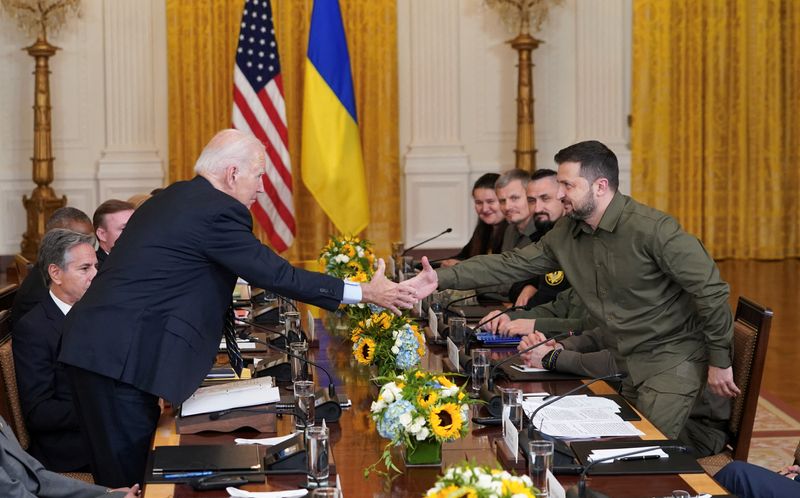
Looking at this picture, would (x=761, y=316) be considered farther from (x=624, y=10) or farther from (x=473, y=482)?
(x=624, y=10)

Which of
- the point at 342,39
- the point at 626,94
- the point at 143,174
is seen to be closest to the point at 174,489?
the point at 342,39

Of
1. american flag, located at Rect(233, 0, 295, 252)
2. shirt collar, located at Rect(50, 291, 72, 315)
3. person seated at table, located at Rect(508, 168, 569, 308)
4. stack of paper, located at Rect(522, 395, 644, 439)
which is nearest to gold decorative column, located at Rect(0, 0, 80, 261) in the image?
american flag, located at Rect(233, 0, 295, 252)

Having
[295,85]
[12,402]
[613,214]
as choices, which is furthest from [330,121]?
[12,402]

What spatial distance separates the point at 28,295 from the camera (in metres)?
4.39

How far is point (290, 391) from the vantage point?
377cm

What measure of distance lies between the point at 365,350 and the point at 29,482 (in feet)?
4.32

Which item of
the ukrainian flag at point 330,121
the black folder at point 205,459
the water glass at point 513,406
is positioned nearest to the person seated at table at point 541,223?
the water glass at point 513,406

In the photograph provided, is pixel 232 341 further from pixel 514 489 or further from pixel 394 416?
pixel 514 489

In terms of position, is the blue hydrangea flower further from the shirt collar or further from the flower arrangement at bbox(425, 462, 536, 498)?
the shirt collar

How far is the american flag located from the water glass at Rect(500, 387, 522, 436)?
6.54 m

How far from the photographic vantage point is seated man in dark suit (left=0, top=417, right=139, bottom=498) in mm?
2902

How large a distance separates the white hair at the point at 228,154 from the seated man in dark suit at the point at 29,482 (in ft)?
3.39

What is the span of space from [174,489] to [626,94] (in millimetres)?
9688

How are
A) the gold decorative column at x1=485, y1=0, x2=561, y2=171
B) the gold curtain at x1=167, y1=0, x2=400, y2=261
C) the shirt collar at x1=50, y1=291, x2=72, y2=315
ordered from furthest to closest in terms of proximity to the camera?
the gold curtain at x1=167, y1=0, x2=400, y2=261
the gold decorative column at x1=485, y1=0, x2=561, y2=171
the shirt collar at x1=50, y1=291, x2=72, y2=315
